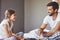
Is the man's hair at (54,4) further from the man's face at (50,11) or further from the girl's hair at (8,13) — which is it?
the girl's hair at (8,13)

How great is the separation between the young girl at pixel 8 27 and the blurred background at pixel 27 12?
0.12 feet

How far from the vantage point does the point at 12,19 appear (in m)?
Answer: 1.19

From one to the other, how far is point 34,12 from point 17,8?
160mm

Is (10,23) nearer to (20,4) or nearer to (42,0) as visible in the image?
(20,4)

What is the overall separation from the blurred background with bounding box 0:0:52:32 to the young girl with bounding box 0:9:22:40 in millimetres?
37

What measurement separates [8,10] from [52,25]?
0.42 meters

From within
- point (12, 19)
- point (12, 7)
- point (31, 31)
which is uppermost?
point (12, 7)

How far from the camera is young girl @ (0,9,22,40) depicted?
1.15 meters

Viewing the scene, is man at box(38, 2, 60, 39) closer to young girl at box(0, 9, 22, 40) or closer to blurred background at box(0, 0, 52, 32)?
blurred background at box(0, 0, 52, 32)

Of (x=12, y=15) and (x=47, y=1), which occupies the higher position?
(x=47, y=1)

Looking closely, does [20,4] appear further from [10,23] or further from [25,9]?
[10,23]

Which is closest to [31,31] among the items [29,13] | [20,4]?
[29,13]

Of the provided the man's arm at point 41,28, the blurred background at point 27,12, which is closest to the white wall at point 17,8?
the blurred background at point 27,12

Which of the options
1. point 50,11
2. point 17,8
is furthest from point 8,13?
point 50,11
